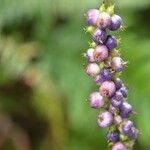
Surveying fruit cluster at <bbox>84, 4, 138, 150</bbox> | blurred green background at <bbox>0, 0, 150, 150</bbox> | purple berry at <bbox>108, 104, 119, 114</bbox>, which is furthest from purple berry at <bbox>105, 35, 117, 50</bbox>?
blurred green background at <bbox>0, 0, 150, 150</bbox>

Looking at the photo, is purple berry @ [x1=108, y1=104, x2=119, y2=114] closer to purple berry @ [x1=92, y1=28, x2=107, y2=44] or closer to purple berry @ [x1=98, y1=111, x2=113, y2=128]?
purple berry @ [x1=98, y1=111, x2=113, y2=128]

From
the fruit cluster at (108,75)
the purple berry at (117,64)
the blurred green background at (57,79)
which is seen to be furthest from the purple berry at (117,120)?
the blurred green background at (57,79)

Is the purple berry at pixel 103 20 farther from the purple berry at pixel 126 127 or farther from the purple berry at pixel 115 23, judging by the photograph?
the purple berry at pixel 126 127

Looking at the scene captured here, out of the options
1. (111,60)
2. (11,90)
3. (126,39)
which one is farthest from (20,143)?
(111,60)

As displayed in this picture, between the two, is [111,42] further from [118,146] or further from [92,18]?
[118,146]

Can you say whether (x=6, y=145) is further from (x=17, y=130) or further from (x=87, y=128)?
(x=87, y=128)

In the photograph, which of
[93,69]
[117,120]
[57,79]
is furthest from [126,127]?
[57,79]
